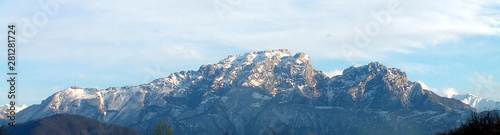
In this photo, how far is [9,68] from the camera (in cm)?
13862

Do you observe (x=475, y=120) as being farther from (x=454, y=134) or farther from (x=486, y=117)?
(x=454, y=134)

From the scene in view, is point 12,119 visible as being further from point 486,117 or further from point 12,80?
point 486,117

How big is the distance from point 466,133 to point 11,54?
99.8 m

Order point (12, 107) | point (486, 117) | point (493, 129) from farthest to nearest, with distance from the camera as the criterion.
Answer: point (12, 107)
point (486, 117)
point (493, 129)

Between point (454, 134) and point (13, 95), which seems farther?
point (454, 134)

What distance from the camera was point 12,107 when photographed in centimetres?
15100

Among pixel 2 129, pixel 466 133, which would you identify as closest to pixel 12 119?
pixel 2 129

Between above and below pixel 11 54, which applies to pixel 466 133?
below

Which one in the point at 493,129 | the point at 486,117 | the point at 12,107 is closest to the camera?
the point at 493,129

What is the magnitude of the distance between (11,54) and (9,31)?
201 inches

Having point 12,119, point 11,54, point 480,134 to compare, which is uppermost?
point 11,54

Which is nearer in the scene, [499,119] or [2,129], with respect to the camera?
[499,119]

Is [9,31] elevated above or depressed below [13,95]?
above

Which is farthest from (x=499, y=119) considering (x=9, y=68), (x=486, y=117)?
(x=9, y=68)
